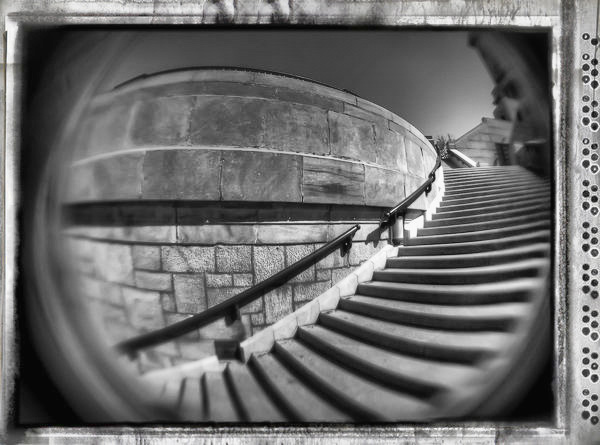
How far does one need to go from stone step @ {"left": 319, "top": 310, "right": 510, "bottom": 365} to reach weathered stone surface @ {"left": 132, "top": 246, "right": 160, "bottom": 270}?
102 cm

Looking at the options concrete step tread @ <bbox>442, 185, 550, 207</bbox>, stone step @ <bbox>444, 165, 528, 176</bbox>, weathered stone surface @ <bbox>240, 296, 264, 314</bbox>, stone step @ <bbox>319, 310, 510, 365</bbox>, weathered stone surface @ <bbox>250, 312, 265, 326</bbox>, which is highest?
stone step @ <bbox>444, 165, 528, 176</bbox>

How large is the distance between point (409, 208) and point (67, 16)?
2391 millimetres

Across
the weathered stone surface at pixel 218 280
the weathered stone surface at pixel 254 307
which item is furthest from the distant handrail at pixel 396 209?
the weathered stone surface at pixel 218 280

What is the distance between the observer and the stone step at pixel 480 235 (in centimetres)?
238

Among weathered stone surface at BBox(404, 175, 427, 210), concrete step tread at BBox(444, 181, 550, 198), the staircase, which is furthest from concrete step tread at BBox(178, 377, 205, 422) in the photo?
concrete step tread at BBox(444, 181, 550, 198)

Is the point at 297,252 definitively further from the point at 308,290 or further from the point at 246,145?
the point at 246,145

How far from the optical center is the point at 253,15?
7.81 feet

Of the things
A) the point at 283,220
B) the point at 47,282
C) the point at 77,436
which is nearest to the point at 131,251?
the point at 47,282

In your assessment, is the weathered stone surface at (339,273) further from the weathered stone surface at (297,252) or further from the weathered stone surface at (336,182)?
the weathered stone surface at (336,182)

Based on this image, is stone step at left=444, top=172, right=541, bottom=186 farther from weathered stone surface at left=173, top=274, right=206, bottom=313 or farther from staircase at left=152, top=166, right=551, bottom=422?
weathered stone surface at left=173, top=274, right=206, bottom=313

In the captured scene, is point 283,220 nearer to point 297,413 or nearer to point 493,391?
point 297,413

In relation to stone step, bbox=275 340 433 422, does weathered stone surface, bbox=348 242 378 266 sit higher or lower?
higher

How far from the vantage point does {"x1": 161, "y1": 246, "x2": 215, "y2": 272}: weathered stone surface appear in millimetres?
2252

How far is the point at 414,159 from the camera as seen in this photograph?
2.30m
